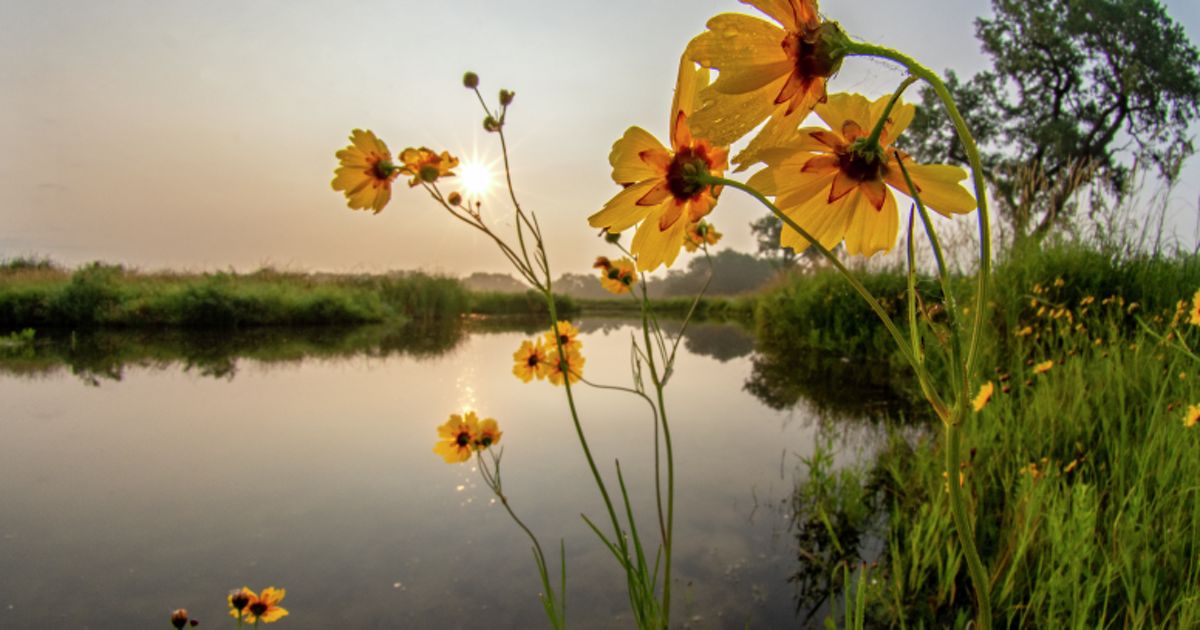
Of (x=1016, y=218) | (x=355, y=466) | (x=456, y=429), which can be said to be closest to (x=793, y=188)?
(x=456, y=429)

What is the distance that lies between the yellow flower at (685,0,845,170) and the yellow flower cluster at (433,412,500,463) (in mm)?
1083

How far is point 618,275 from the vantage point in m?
1.21

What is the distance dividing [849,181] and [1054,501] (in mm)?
1290

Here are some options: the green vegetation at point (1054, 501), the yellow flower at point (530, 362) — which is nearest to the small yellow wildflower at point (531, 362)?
the yellow flower at point (530, 362)

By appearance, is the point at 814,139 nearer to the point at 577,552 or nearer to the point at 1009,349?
the point at 577,552

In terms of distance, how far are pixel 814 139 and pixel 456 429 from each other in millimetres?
1145

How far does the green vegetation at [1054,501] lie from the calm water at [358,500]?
7.4 inches

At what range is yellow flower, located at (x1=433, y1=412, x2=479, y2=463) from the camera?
1255mm

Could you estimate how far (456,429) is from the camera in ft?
4.22

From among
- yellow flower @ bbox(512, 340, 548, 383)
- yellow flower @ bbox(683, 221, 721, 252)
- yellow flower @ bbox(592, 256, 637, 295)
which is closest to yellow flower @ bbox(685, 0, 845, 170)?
yellow flower @ bbox(683, 221, 721, 252)

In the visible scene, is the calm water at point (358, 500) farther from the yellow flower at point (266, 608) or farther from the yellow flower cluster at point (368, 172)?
the yellow flower cluster at point (368, 172)

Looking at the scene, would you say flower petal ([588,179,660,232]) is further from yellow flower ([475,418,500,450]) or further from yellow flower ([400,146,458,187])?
yellow flower ([475,418,500,450])

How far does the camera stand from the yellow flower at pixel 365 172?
0.79m

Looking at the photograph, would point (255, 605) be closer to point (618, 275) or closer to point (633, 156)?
point (618, 275)
